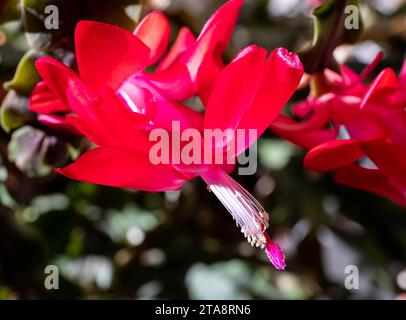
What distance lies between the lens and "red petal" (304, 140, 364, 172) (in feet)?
1.71

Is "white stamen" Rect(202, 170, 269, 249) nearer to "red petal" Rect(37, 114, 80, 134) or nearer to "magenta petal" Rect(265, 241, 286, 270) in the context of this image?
"magenta petal" Rect(265, 241, 286, 270)

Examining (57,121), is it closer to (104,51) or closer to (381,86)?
(104,51)

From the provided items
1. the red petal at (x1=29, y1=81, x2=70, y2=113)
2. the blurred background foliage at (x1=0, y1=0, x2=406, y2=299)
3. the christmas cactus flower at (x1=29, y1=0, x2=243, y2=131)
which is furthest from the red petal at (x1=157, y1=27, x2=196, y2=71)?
the blurred background foliage at (x1=0, y1=0, x2=406, y2=299)

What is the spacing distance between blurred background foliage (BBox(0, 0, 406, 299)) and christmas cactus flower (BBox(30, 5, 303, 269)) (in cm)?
33

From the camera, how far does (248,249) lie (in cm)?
107

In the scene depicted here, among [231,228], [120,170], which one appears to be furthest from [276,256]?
[231,228]

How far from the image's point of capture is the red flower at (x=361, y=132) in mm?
539

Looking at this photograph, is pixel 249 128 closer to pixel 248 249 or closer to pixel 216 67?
pixel 216 67

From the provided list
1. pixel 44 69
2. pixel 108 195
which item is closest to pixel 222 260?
pixel 108 195

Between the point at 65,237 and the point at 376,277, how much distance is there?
A: 1.67 feet

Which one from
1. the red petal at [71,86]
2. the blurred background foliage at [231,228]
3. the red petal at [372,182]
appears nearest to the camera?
the red petal at [71,86]

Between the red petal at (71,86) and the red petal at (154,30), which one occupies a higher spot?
the red petal at (154,30)

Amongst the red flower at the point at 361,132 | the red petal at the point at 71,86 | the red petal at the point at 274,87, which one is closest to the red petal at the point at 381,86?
the red flower at the point at 361,132

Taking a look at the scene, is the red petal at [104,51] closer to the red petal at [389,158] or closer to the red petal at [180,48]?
the red petal at [180,48]
